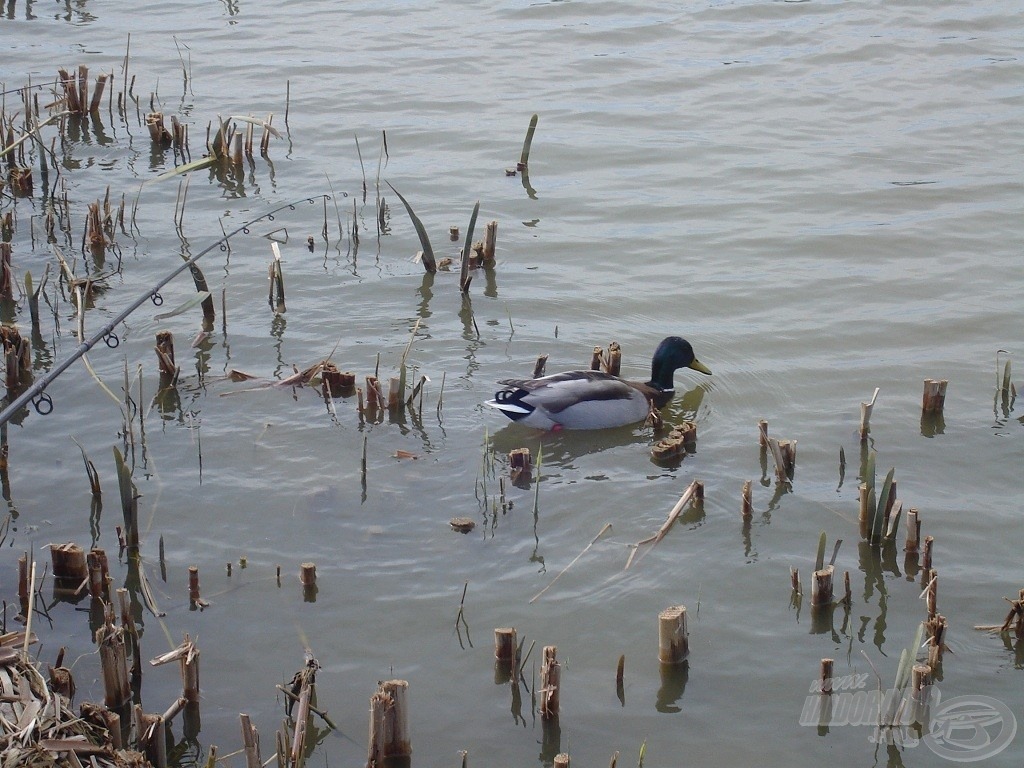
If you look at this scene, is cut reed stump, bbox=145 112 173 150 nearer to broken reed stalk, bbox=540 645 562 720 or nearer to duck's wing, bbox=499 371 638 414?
duck's wing, bbox=499 371 638 414

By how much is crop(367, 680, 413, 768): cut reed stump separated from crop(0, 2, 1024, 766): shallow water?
15cm

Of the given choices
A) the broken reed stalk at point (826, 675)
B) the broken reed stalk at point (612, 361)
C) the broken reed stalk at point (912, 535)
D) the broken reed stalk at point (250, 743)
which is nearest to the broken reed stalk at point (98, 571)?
the broken reed stalk at point (250, 743)

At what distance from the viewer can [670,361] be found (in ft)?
27.2

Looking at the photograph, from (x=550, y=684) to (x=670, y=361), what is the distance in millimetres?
3879

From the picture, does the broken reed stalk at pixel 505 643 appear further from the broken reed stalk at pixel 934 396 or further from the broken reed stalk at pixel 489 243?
the broken reed stalk at pixel 489 243

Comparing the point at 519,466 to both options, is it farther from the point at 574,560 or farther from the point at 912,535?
the point at 912,535

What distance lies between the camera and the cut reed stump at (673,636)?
16.8 ft

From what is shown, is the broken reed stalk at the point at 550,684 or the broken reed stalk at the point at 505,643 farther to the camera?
the broken reed stalk at the point at 505,643

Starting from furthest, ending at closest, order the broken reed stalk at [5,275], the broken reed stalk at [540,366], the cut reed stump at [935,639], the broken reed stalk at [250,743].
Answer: the broken reed stalk at [5,275] → the broken reed stalk at [540,366] → the cut reed stump at [935,639] → the broken reed stalk at [250,743]

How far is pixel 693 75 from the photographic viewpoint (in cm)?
1416

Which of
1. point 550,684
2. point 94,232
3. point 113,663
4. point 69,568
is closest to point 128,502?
point 69,568

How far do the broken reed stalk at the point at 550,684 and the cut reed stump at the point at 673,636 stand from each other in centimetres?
56

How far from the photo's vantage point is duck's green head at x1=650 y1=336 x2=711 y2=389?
8.25m

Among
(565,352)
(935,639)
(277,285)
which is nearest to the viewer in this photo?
(935,639)
